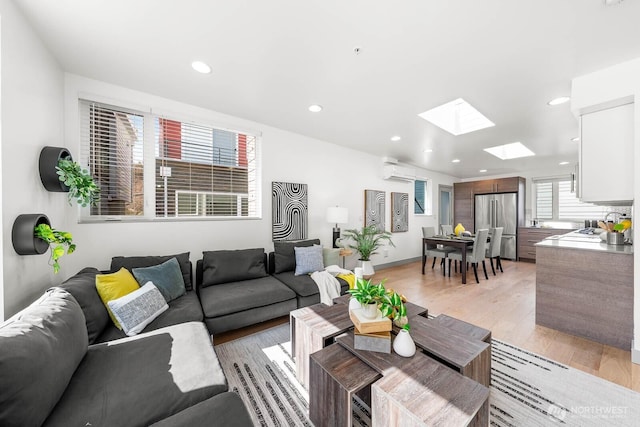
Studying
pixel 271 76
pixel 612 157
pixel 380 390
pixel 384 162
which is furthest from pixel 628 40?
pixel 384 162

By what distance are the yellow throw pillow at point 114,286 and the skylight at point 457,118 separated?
3453 millimetres

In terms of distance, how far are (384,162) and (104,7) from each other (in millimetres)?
4467

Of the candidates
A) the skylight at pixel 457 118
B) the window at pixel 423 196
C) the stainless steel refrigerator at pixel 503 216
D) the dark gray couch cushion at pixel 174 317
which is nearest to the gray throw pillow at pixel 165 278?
the dark gray couch cushion at pixel 174 317

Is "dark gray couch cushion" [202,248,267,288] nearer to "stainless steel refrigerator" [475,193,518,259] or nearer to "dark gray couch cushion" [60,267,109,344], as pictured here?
"dark gray couch cushion" [60,267,109,344]

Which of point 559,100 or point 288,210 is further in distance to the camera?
point 288,210

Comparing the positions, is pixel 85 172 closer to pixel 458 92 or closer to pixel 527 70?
pixel 458 92

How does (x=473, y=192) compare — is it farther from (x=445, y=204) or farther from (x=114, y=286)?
(x=114, y=286)

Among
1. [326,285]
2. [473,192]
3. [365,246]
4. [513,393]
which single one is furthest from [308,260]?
[473,192]

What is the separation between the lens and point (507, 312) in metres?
2.80

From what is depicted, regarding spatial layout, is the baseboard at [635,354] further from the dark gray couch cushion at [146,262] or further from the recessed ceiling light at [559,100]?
the dark gray couch cushion at [146,262]

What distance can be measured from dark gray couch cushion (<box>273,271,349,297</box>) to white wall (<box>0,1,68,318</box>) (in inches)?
77.4

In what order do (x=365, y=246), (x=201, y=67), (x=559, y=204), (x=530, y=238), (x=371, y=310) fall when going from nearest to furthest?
(x=371, y=310) < (x=201, y=67) < (x=365, y=246) < (x=530, y=238) < (x=559, y=204)

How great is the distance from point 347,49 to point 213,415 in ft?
7.60

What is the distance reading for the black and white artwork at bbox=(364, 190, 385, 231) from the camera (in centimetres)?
471
